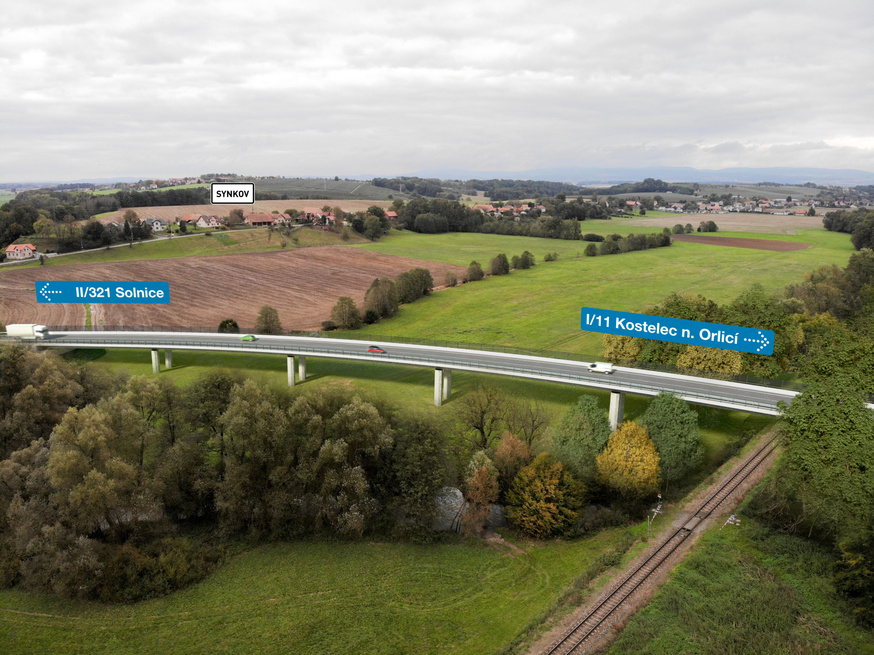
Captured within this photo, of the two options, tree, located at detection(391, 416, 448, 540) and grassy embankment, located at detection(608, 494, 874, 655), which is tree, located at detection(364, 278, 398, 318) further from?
grassy embankment, located at detection(608, 494, 874, 655)

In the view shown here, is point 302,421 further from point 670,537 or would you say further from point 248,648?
point 670,537

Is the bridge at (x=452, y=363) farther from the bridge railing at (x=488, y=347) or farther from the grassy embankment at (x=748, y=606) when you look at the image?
the grassy embankment at (x=748, y=606)

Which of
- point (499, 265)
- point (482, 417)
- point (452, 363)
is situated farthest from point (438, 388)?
point (499, 265)

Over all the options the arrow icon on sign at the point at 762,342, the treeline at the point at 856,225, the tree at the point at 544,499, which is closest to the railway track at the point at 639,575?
the tree at the point at 544,499

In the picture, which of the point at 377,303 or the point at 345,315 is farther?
the point at 377,303

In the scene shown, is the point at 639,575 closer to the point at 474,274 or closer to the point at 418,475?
the point at 418,475

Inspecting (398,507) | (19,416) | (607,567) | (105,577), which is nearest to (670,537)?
(607,567)
